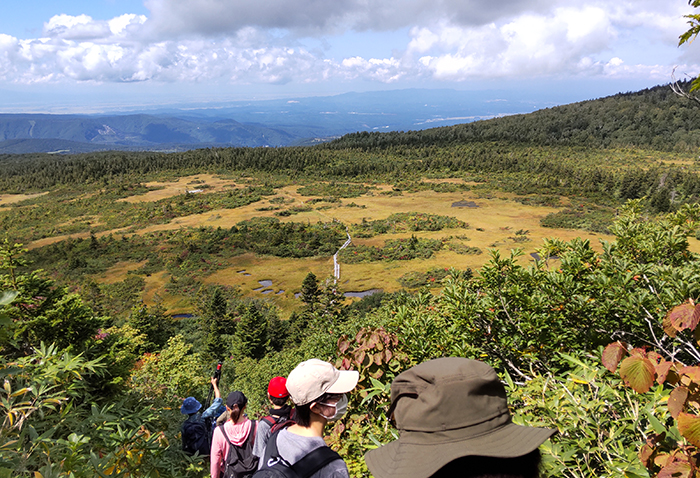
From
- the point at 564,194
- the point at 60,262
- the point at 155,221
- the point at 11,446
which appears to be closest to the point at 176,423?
the point at 11,446

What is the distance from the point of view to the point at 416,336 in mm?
4566

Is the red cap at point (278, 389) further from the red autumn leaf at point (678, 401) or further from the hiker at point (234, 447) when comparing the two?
the red autumn leaf at point (678, 401)

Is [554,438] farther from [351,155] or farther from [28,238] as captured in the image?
[351,155]

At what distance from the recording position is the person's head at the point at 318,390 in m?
2.70

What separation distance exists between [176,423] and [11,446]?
5286mm

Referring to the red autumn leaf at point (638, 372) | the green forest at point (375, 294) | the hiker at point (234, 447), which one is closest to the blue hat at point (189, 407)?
the green forest at point (375, 294)

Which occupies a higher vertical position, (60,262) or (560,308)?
(560,308)

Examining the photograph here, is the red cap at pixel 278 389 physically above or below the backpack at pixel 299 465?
below

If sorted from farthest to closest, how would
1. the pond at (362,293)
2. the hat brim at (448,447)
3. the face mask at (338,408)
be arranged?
the pond at (362,293) < the face mask at (338,408) < the hat brim at (448,447)

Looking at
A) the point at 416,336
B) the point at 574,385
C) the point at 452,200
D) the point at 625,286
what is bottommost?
the point at 452,200

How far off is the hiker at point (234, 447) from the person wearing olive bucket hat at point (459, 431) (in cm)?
341

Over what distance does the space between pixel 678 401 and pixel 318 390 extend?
2.06m

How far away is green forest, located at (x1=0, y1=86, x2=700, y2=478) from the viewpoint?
8.92ft

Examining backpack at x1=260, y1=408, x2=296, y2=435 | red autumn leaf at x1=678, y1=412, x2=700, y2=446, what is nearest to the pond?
backpack at x1=260, y1=408, x2=296, y2=435
